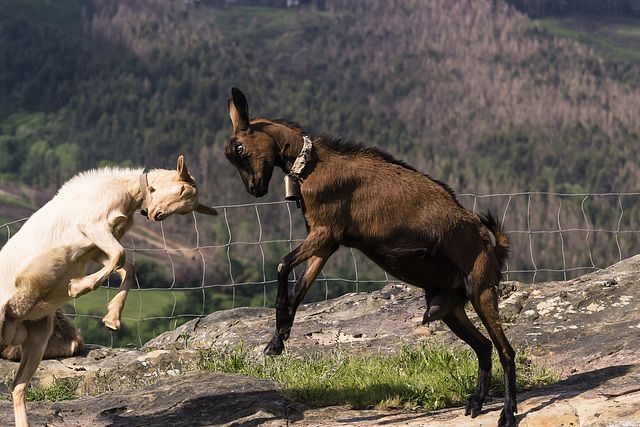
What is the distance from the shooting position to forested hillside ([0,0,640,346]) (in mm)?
66625

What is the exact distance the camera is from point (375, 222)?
17.3 feet

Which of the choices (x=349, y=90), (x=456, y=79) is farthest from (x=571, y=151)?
(x=349, y=90)

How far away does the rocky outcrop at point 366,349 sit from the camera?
5367 mm

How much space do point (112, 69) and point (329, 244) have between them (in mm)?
80584

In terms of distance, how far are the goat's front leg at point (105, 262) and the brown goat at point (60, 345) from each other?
3426 millimetres

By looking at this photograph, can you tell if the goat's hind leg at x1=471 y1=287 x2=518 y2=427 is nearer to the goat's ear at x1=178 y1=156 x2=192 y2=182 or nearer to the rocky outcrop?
the rocky outcrop

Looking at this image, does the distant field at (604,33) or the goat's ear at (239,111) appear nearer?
the goat's ear at (239,111)

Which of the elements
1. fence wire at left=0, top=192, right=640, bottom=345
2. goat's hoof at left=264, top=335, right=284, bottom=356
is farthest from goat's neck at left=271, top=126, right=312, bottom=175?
→ fence wire at left=0, top=192, right=640, bottom=345

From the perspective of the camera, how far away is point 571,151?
229 ft

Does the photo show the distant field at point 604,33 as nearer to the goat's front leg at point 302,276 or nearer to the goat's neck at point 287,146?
the goat's neck at point 287,146

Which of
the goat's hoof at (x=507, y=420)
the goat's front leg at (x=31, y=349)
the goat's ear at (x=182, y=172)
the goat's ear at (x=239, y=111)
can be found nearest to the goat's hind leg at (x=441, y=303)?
the goat's hoof at (x=507, y=420)

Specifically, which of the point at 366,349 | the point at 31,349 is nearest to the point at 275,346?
the point at 31,349

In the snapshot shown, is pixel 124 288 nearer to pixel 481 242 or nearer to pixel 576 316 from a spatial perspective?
pixel 481 242

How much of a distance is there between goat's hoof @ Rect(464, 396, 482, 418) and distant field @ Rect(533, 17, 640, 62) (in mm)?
85375
